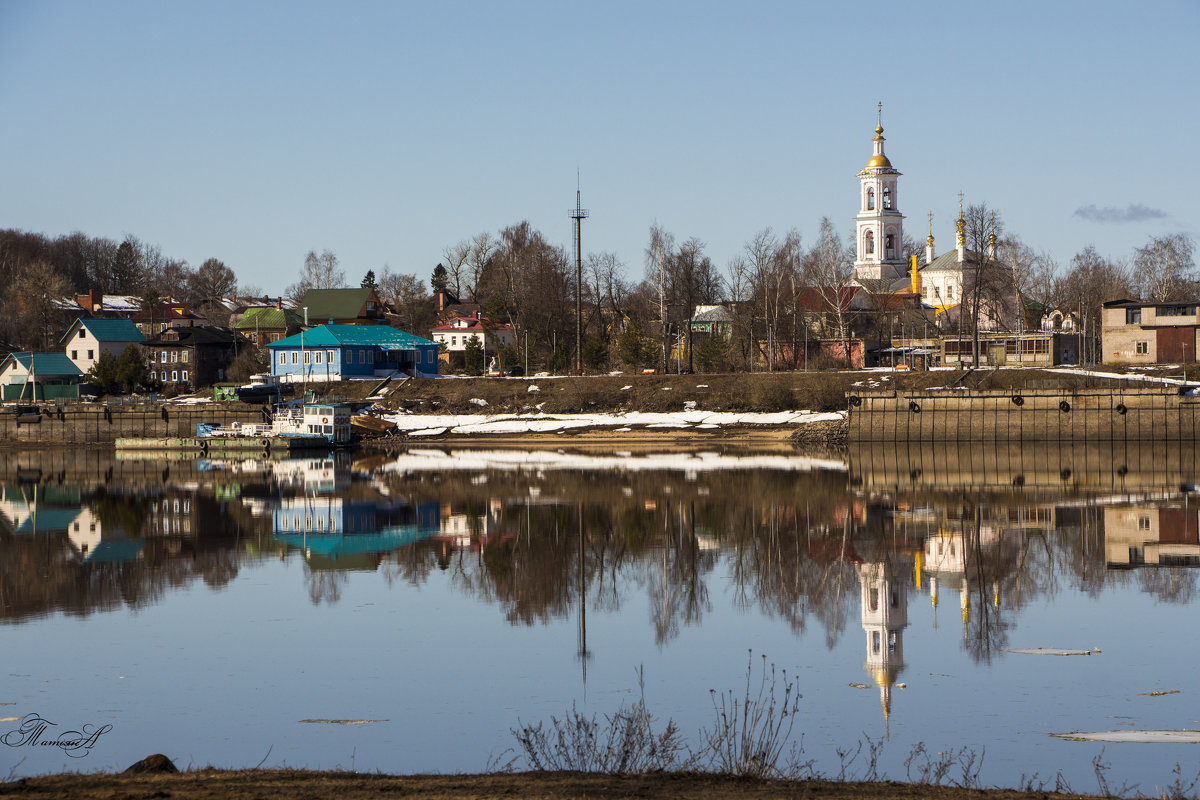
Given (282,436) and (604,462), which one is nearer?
(604,462)

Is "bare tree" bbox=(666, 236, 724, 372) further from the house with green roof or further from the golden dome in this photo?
the golden dome

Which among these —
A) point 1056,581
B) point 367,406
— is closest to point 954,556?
point 1056,581

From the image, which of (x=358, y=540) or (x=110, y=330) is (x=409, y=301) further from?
(x=358, y=540)

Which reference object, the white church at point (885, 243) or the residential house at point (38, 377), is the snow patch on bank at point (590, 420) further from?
the white church at point (885, 243)

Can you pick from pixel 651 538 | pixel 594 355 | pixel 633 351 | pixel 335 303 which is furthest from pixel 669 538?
pixel 335 303

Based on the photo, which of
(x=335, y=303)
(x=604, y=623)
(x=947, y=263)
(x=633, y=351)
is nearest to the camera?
(x=604, y=623)

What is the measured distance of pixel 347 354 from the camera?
82.1m

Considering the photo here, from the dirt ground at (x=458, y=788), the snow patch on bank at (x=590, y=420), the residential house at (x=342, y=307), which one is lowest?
the dirt ground at (x=458, y=788)

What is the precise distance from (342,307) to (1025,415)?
74.0m

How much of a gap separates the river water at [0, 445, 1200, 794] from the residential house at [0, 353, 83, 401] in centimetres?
5095

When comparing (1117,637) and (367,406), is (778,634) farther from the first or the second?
(367,406)

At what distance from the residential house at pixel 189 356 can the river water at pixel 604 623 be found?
53752 mm

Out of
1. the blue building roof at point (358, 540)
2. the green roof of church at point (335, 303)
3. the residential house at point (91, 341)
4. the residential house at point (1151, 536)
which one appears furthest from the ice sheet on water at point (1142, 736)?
the green roof of church at point (335, 303)

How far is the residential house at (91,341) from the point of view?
90.9m
